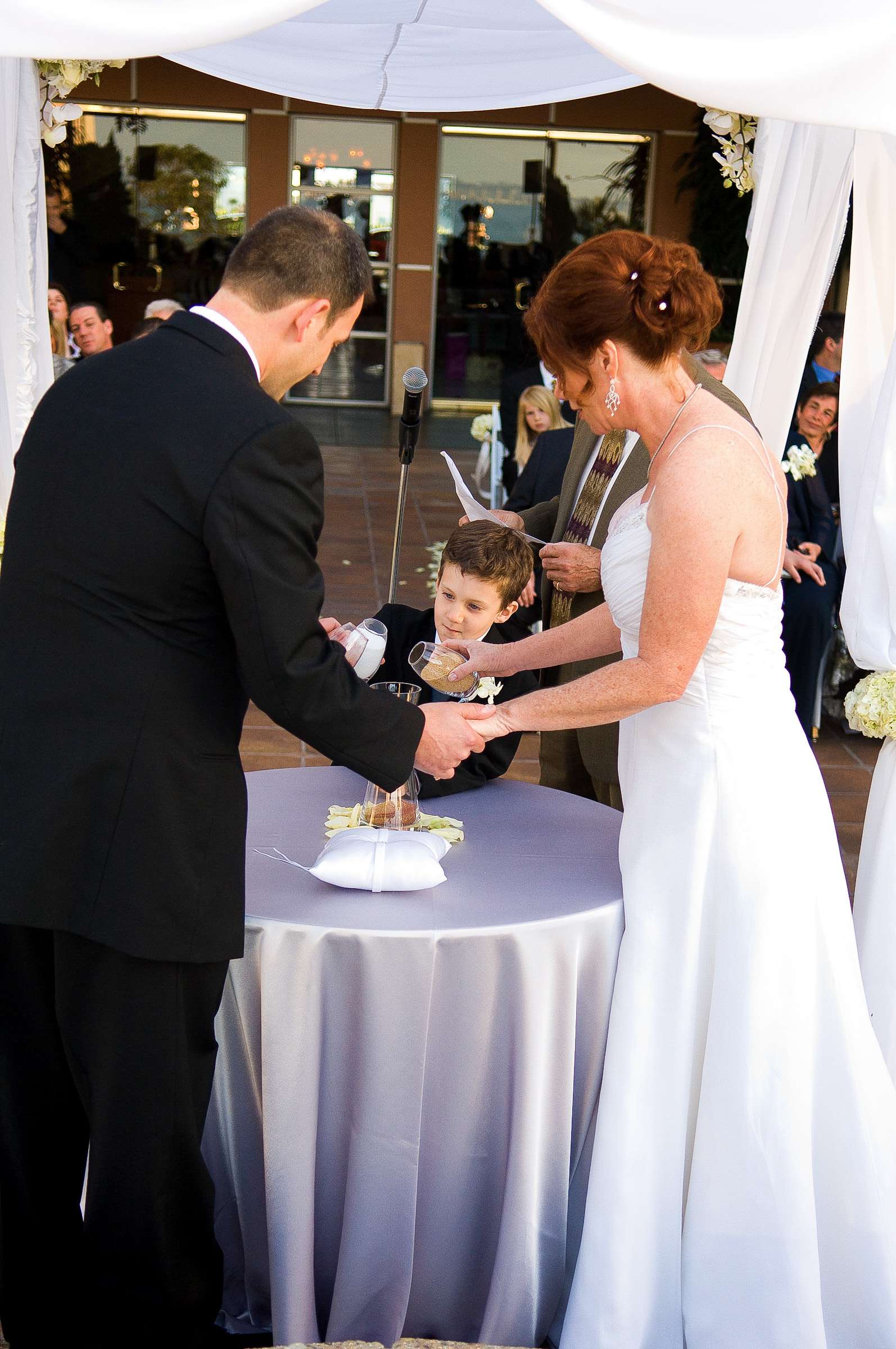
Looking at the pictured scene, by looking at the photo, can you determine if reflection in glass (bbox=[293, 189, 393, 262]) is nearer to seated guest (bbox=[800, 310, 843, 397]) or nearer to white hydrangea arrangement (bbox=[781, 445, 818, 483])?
seated guest (bbox=[800, 310, 843, 397])

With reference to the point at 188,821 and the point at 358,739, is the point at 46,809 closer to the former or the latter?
the point at 188,821

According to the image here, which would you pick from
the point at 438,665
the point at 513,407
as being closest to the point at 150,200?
the point at 513,407

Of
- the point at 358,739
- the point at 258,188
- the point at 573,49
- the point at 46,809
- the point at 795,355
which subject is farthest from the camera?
the point at 258,188

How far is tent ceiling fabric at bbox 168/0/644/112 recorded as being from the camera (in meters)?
4.73

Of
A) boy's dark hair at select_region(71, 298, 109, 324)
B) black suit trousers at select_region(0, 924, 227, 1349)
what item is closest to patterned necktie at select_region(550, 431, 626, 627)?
black suit trousers at select_region(0, 924, 227, 1349)

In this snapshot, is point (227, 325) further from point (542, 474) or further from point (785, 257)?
point (542, 474)

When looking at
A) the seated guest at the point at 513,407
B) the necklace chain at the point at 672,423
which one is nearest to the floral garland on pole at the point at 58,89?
the necklace chain at the point at 672,423

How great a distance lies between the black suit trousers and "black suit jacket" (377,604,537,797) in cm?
96

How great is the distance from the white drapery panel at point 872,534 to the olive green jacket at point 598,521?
0.33 m

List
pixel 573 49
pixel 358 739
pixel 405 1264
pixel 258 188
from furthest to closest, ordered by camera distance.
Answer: pixel 258 188
pixel 573 49
pixel 405 1264
pixel 358 739

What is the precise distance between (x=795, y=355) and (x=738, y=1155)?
2.26m

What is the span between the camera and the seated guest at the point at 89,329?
7.44 meters

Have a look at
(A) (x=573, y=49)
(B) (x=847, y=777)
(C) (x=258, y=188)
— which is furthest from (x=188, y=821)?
(C) (x=258, y=188)

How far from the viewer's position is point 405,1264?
2.38 meters
